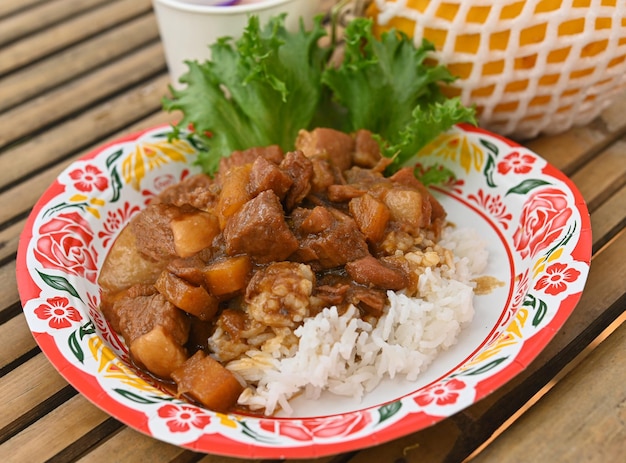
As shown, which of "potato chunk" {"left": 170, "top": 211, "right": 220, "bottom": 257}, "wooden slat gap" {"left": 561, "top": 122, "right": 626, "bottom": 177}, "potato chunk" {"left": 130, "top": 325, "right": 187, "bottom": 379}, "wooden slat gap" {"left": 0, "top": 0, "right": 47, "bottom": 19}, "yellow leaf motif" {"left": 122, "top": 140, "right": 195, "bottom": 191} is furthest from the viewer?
"wooden slat gap" {"left": 0, "top": 0, "right": 47, "bottom": 19}

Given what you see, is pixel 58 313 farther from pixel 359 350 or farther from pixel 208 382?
pixel 359 350

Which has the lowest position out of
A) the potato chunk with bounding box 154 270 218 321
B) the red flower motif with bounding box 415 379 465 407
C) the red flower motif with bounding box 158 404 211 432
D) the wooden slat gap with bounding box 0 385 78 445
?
the wooden slat gap with bounding box 0 385 78 445

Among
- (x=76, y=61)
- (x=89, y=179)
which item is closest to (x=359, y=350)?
(x=89, y=179)

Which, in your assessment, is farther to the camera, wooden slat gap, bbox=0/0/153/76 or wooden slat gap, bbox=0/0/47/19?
wooden slat gap, bbox=0/0/47/19

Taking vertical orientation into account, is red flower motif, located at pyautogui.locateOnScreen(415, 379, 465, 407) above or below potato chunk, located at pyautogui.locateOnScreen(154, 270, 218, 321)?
below

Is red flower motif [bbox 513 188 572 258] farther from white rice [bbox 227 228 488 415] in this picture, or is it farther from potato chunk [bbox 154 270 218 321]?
potato chunk [bbox 154 270 218 321]

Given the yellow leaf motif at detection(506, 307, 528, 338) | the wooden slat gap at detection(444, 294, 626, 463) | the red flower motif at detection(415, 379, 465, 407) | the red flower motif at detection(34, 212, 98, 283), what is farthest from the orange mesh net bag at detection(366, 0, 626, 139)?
the red flower motif at detection(34, 212, 98, 283)

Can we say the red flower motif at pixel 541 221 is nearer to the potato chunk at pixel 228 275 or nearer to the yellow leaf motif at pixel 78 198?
the potato chunk at pixel 228 275
